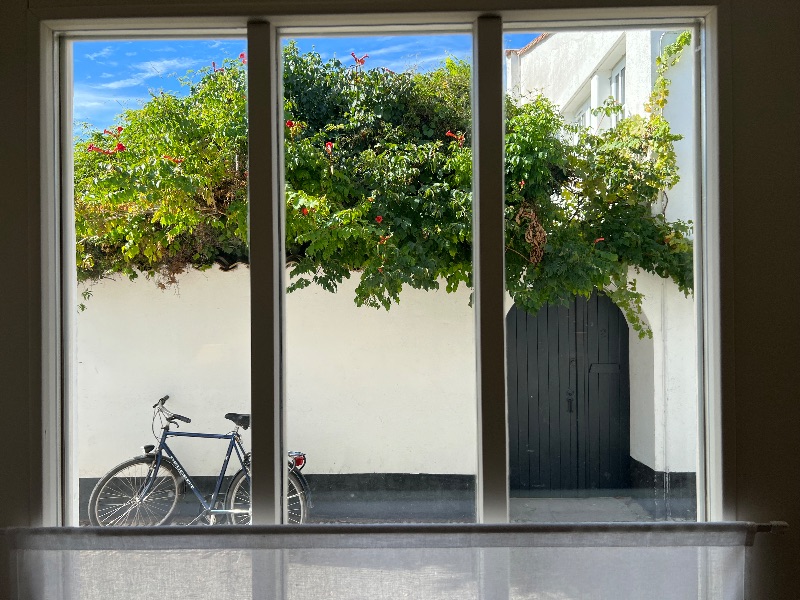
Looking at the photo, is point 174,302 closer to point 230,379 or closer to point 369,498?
point 230,379

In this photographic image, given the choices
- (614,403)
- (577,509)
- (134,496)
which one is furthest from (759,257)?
(134,496)

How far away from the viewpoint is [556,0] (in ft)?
4.98

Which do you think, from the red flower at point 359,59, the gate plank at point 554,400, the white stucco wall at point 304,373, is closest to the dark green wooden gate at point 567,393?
the gate plank at point 554,400

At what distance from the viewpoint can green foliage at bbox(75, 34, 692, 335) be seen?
5.29ft

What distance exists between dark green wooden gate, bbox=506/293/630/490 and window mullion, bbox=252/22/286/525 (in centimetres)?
55

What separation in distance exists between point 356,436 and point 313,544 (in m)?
0.26

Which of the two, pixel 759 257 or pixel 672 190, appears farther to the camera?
pixel 672 190

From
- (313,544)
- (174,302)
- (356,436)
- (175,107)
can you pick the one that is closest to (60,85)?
(175,107)

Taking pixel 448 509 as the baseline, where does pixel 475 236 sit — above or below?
above

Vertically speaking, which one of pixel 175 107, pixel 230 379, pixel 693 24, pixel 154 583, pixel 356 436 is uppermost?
pixel 693 24

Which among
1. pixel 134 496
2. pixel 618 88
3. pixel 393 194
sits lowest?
pixel 134 496

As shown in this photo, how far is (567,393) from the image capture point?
1604mm

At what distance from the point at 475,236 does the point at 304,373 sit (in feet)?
1.67

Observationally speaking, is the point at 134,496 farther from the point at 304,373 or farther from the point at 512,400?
the point at 512,400
